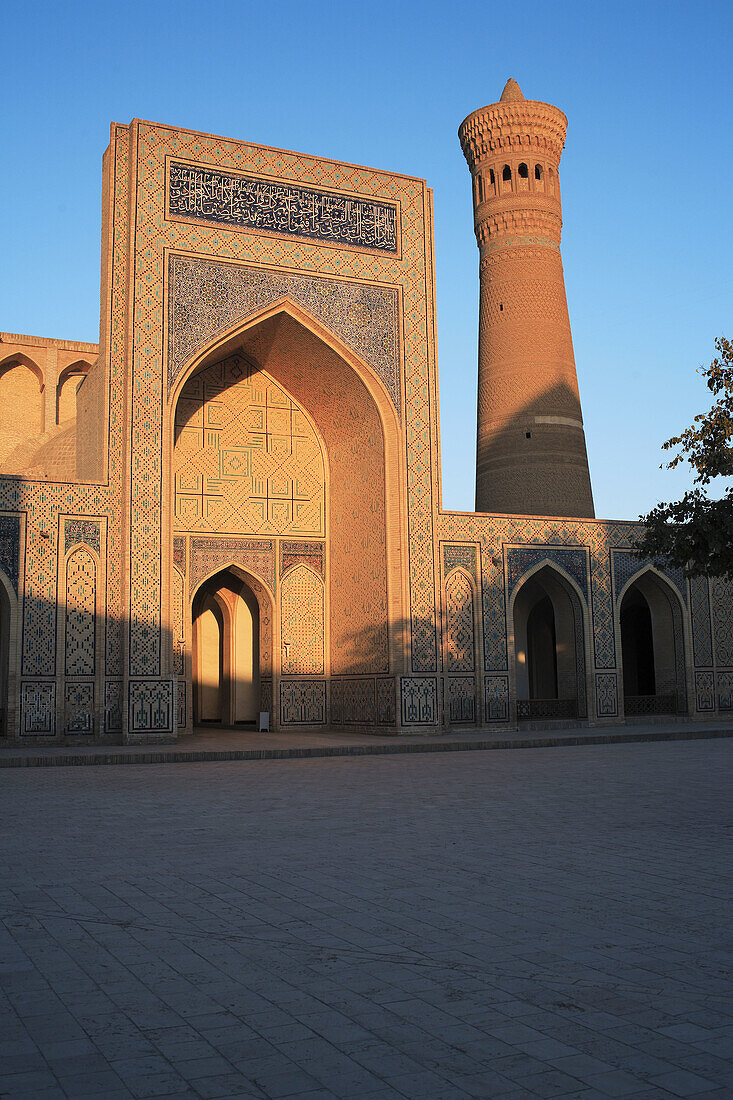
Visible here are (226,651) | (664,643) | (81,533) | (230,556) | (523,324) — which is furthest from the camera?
(523,324)

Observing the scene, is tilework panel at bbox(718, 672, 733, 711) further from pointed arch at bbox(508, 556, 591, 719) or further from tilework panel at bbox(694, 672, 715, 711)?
pointed arch at bbox(508, 556, 591, 719)

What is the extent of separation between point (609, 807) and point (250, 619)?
30.8 ft

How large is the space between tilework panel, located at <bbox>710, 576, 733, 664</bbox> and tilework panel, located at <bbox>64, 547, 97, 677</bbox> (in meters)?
8.45

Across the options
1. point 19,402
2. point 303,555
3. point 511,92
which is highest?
point 511,92

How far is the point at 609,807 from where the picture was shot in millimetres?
5367

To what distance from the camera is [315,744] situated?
10.4 m

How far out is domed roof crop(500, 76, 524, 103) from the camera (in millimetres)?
18516

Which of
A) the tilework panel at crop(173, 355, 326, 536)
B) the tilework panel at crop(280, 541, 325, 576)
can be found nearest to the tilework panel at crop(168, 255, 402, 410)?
the tilework panel at crop(173, 355, 326, 536)

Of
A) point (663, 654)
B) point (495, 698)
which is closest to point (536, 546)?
point (495, 698)

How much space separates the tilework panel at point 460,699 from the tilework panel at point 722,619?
13.2 ft

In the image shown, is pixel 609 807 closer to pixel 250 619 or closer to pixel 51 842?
pixel 51 842

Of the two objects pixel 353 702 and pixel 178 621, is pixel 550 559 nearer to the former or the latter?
pixel 353 702

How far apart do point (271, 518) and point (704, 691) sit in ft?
20.8

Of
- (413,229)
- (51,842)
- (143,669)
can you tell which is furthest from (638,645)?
(51,842)
